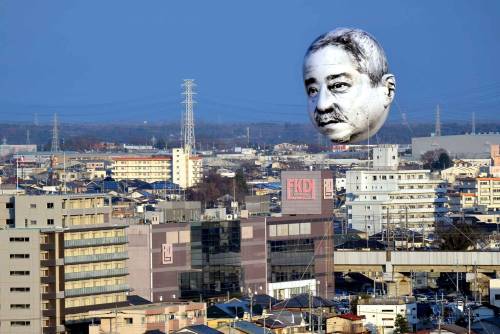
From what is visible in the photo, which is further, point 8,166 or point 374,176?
point 8,166

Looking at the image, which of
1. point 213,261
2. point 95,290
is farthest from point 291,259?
point 95,290

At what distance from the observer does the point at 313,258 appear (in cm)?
3002

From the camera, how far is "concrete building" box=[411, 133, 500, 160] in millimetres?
85475

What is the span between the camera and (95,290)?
23.2m

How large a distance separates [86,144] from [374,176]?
6201 centimetres

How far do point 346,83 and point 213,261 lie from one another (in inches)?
926

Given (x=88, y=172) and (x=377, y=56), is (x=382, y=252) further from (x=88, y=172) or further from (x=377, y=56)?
(x=88, y=172)

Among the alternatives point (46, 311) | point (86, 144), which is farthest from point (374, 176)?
point (86, 144)

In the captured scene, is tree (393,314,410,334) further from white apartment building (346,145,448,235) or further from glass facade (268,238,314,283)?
white apartment building (346,145,448,235)

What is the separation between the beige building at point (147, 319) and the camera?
2033 cm

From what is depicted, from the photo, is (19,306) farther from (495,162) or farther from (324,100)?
(495,162)

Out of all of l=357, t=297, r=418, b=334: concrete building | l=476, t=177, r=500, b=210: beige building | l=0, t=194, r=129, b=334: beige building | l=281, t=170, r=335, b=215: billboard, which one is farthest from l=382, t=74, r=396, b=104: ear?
l=476, t=177, r=500, b=210: beige building

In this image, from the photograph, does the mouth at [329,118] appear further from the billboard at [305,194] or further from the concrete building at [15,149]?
the concrete building at [15,149]

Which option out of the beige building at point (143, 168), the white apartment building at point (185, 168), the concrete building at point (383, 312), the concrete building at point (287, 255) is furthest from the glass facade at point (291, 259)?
the beige building at point (143, 168)
